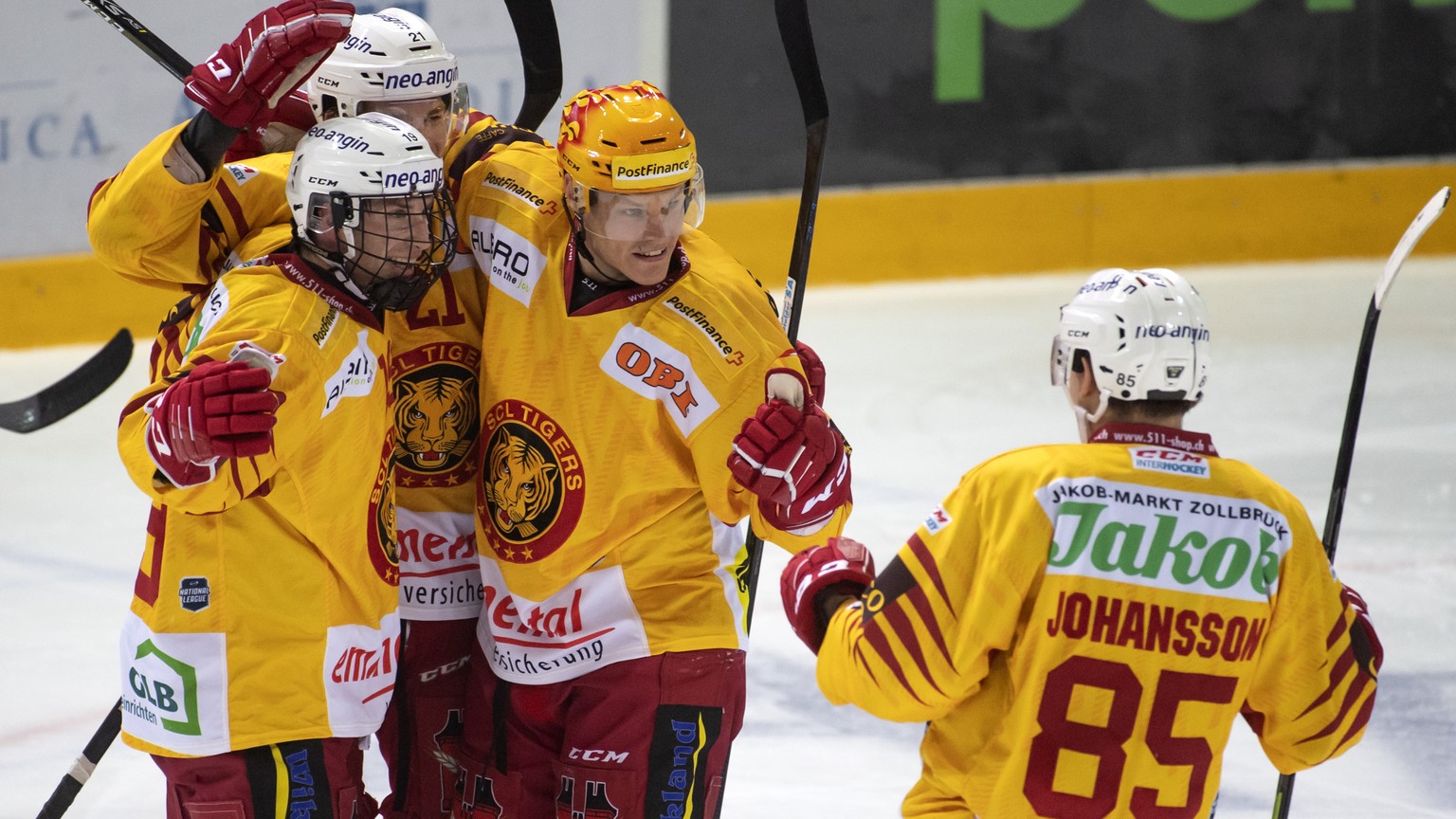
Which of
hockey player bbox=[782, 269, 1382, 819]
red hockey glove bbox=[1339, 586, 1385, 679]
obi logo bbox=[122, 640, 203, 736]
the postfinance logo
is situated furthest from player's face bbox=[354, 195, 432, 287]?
the postfinance logo

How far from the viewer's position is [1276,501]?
6.00 feet

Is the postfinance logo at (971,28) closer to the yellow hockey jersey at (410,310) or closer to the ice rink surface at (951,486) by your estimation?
the ice rink surface at (951,486)

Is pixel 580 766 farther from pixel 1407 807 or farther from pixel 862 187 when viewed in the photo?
pixel 862 187

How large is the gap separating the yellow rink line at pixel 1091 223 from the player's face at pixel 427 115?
167 inches

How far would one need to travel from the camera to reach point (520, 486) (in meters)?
2.41

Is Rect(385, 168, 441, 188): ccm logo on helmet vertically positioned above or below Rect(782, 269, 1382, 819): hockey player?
above

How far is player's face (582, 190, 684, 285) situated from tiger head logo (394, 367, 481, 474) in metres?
0.34

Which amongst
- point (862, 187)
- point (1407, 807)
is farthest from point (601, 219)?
point (862, 187)

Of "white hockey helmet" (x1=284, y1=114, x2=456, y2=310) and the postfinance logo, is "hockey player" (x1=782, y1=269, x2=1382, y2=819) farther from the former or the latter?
the postfinance logo

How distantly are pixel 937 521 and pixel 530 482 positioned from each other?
0.74m

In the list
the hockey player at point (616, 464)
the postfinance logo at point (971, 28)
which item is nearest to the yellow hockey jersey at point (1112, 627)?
the hockey player at point (616, 464)

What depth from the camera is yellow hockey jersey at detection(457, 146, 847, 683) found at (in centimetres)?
235

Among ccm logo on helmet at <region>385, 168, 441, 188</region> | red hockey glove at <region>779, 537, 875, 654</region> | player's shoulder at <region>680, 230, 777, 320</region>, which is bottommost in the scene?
red hockey glove at <region>779, 537, 875, 654</region>

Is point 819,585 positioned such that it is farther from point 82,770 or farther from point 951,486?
point 951,486
